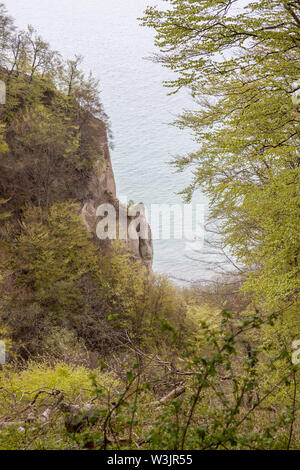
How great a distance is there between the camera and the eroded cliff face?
29975 mm

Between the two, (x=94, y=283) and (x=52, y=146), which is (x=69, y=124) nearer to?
(x=52, y=146)

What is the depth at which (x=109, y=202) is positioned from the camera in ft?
108

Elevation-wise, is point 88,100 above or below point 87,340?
above

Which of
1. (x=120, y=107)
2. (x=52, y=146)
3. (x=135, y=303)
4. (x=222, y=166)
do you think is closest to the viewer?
(x=222, y=166)

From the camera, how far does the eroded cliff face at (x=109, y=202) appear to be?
29975 millimetres

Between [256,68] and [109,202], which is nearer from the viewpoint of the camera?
[256,68]

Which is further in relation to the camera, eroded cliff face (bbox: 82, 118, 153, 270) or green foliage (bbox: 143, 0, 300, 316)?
eroded cliff face (bbox: 82, 118, 153, 270)

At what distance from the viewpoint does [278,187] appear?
237 inches

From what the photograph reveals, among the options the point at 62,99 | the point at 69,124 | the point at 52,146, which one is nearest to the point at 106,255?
the point at 52,146

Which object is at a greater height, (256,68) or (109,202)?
(256,68)

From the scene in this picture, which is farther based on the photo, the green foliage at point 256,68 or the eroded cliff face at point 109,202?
the eroded cliff face at point 109,202

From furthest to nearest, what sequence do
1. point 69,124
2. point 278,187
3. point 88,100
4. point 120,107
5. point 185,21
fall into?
point 120,107, point 88,100, point 69,124, point 278,187, point 185,21

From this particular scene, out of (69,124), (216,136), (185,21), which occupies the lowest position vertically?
(216,136)

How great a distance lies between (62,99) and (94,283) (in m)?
16.3
